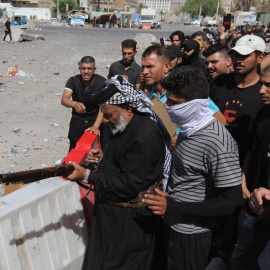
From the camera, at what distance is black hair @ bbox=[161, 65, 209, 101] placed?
6.36 feet

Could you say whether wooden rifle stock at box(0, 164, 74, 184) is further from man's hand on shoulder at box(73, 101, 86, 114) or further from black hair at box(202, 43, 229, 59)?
black hair at box(202, 43, 229, 59)

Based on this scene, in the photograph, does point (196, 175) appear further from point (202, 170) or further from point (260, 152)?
point (260, 152)

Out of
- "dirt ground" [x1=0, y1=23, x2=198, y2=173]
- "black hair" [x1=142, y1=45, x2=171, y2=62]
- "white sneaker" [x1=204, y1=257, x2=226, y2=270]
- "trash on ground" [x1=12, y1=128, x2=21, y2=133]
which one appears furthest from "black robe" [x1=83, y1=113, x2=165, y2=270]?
"trash on ground" [x1=12, y1=128, x2=21, y2=133]

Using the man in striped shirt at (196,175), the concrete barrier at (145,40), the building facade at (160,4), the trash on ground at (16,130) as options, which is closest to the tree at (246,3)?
the concrete barrier at (145,40)

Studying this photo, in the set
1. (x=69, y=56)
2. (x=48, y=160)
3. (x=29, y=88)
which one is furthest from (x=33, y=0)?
(x=48, y=160)

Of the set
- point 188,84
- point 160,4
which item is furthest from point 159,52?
point 160,4

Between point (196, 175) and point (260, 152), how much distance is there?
71cm

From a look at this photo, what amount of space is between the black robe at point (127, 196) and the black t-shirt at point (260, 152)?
0.75 metres

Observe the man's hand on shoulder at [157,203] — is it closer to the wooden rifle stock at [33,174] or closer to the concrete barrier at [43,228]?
the wooden rifle stock at [33,174]

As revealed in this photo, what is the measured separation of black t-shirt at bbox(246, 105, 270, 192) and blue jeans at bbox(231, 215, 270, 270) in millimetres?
296

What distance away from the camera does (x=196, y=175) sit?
198 centimetres

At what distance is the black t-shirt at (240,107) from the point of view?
2.88m

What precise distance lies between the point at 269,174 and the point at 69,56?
15533 millimetres

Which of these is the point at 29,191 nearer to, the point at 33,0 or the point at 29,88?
the point at 29,88
